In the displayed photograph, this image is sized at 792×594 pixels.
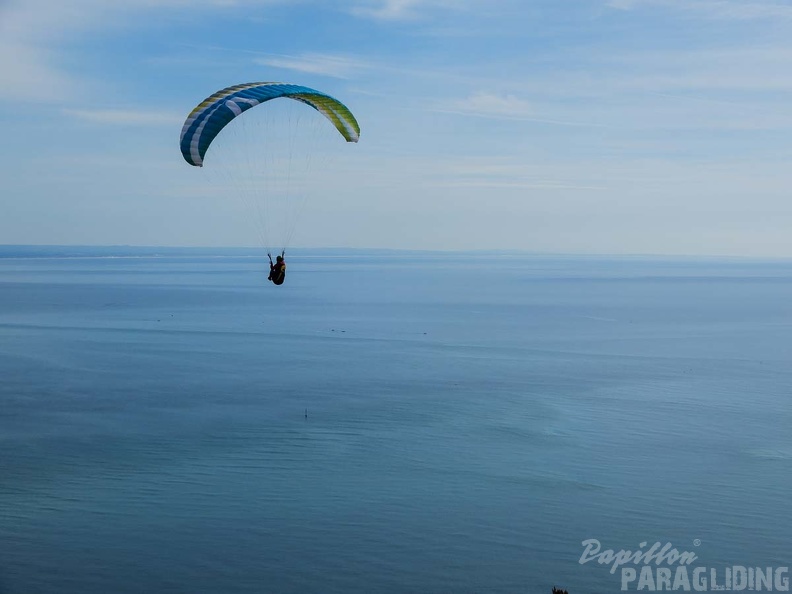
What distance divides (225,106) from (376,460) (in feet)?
34.9

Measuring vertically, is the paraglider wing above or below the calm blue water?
above

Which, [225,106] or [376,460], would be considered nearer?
[225,106]

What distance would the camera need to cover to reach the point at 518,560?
61.3 feet

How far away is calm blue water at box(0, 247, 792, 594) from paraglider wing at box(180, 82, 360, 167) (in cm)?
879

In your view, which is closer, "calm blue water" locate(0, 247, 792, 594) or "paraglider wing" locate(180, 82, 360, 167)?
"calm blue water" locate(0, 247, 792, 594)

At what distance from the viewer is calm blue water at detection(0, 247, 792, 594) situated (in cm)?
1853

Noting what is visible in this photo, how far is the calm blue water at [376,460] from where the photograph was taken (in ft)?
60.8

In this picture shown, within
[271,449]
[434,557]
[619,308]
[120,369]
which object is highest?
[619,308]

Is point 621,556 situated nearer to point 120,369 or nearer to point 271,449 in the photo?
point 271,449

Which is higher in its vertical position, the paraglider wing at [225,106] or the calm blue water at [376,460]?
the paraglider wing at [225,106]

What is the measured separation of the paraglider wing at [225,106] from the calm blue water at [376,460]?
8.79 metres

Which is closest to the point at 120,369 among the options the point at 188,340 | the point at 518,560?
the point at 188,340

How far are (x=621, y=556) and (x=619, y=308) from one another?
64.4 meters

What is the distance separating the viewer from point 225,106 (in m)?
22.5
